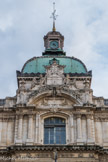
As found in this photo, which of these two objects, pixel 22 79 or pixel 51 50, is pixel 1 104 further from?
pixel 51 50

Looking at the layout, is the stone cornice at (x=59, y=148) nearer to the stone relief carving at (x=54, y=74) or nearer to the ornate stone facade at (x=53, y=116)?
the ornate stone facade at (x=53, y=116)

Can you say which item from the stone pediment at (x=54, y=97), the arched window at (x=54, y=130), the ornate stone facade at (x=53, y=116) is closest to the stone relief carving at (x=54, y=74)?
the ornate stone facade at (x=53, y=116)

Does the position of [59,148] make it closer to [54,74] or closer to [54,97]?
[54,97]

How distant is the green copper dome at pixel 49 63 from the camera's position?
3881 centimetres

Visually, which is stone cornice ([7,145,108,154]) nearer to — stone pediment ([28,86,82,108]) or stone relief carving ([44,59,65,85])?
stone pediment ([28,86,82,108])

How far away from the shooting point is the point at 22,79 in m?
37.1

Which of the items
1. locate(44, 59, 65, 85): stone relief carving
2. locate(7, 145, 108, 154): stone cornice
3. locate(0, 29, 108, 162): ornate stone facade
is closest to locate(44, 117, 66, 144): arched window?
locate(0, 29, 108, 162): ornate stone facade

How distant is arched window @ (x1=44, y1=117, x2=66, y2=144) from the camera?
3123 centimetres

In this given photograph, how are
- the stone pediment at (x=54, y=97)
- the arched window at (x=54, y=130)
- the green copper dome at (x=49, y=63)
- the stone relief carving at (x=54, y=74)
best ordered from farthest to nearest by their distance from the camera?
the green copper dome at (x=49, y=63) < the stone relief carving at (x=54, y=74) < the stone pediment at (x=54, y=97) < the arched window at (x=54, y=130)

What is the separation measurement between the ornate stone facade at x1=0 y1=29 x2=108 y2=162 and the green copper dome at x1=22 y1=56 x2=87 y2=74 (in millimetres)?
3308

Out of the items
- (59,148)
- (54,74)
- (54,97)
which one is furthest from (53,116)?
(54,74)

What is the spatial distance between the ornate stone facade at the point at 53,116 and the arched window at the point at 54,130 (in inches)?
13.9

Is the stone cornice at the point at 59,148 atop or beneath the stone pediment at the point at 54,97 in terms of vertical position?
beneath

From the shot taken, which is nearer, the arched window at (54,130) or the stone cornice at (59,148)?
the stone cornice at (59,148)
